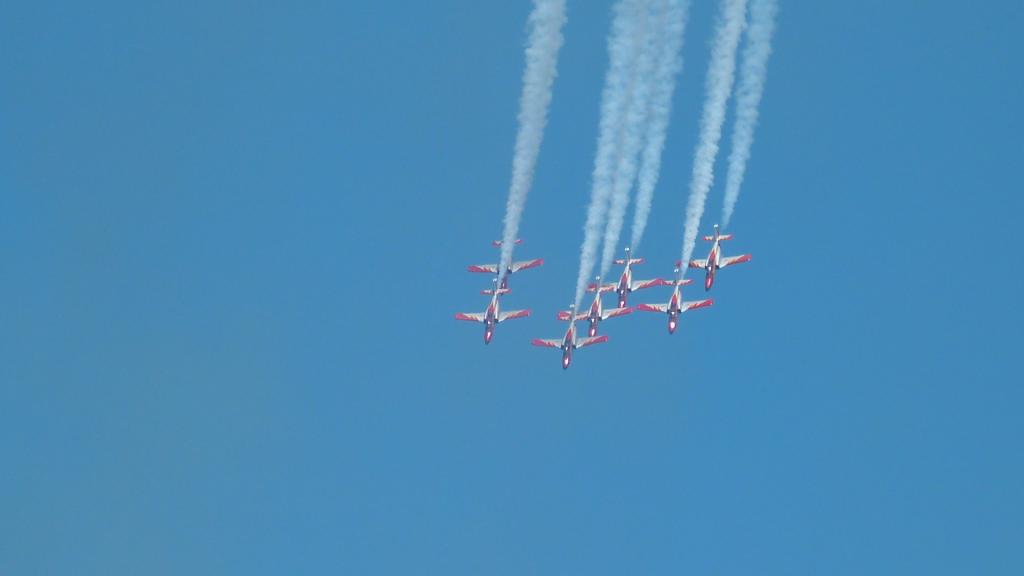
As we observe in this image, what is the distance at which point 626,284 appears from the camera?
60.5 meters

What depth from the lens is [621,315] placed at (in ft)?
200

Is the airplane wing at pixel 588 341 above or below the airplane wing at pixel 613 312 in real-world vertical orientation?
below

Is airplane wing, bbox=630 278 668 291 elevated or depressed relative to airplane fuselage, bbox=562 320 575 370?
elevated

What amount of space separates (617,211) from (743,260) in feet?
24.5

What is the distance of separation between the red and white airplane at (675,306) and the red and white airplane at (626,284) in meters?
0.53

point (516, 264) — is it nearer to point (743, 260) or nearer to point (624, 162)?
point (743, 260)

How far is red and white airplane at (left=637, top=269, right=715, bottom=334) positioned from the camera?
59656 millimetres

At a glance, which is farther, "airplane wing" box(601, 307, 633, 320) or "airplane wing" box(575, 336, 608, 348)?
"airplane wing" box(601, 307, 633, 320)

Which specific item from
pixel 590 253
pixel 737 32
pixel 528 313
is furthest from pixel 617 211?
pixel 528 313

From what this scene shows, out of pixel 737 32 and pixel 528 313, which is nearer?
pixel 737 32

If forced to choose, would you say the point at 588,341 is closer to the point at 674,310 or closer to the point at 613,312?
the point at 613,312

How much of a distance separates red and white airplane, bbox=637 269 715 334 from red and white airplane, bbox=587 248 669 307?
532 mm

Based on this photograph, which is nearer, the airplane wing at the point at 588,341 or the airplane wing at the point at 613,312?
the airplane wing at the point at 588,341

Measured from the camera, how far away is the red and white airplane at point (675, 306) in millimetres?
59656
